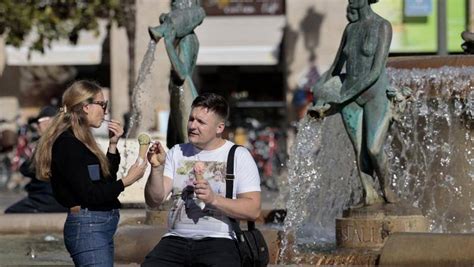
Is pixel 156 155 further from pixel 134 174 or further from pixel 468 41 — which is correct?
pixel 468 41

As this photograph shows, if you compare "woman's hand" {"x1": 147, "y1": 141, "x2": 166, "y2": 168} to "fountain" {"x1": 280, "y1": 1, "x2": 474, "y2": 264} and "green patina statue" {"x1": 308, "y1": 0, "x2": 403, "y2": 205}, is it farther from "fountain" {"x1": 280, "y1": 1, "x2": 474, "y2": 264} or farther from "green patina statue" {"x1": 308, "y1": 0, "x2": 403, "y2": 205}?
"green patina statue" {"x1": 308, "y1": 0, "x2": 403, "y2": 205}

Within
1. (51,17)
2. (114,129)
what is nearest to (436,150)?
(114,129)

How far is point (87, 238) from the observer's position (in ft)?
20.5

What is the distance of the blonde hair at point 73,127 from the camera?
20.6 feet

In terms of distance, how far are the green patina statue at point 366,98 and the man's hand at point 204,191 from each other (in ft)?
11.9

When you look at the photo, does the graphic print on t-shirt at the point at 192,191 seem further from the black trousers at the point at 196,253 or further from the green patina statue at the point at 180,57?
the green patina statue at the point at 180,57

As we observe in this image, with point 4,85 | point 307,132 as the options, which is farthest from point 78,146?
point 4,85

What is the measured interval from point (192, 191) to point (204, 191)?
0.97 feet

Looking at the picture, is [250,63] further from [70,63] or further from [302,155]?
[302,155]

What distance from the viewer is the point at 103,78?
3023 cm

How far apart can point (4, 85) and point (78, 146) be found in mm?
24099

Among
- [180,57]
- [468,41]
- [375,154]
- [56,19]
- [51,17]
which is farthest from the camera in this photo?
[56,19]

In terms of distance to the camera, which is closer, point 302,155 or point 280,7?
point 302,155

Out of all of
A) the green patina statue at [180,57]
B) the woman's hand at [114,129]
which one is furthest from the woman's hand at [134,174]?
the green patina statue at [180,57]
